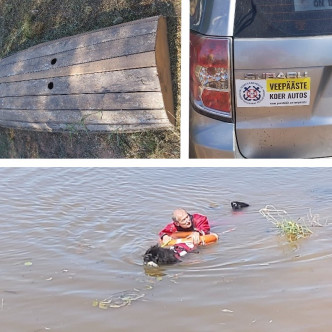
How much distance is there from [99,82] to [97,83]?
0.8 inches

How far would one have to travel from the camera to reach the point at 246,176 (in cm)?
802

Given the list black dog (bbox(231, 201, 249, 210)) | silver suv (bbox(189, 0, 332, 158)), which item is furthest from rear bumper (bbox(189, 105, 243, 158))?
black dog (bbox(231, 201, 249, 210))

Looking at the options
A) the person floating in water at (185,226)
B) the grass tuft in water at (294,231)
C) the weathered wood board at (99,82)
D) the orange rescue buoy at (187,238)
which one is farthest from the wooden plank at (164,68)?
the grass tuft in water at (294,231)

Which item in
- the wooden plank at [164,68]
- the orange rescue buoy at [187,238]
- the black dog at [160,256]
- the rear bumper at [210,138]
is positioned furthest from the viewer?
the wooden plank at [164,68]

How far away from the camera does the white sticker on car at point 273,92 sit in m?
3.87

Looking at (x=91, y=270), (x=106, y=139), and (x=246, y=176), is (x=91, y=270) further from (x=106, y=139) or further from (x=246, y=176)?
(x=246, y=176)

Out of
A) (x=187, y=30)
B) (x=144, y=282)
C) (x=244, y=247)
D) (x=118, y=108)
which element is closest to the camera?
(x=187, y=30)

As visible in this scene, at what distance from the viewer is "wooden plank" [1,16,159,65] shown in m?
6.11

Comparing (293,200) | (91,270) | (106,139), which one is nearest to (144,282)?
(91,270)

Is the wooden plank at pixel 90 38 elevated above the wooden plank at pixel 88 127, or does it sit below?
above

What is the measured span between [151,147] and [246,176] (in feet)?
6.67

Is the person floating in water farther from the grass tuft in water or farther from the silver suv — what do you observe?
the silver suv

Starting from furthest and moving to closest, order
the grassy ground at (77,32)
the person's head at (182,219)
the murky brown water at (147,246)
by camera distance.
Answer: the grassy ground at (77,32)
the person's head at (182,219)
the murky brown water at (147,246)

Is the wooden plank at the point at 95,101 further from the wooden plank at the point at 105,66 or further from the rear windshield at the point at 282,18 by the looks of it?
the rear windshield at the point at 282,18
